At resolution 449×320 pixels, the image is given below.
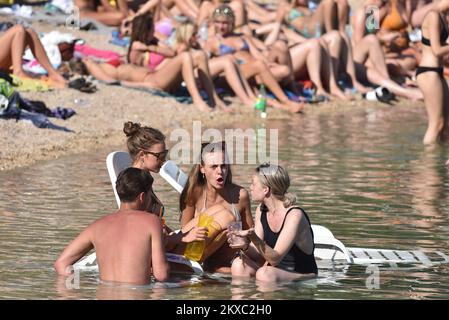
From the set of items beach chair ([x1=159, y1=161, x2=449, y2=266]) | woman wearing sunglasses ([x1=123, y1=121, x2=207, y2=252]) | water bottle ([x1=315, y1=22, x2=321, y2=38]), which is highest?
water bottle ([x1=315, y1=22, x2=321, y2=38])

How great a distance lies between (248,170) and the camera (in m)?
13.4

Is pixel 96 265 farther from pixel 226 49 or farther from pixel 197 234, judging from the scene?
pixel 226 49

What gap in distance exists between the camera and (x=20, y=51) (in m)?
15.8

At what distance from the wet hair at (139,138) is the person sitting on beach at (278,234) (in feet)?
2.53

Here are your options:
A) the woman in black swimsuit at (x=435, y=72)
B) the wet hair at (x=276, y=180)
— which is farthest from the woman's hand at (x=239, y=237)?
the woman in black swimsuit at (x=435, y=72)

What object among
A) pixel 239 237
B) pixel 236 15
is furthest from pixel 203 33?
pixel 239 237

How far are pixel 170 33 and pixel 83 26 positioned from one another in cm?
131

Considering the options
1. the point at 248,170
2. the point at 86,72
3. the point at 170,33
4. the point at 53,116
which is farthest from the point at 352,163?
the point at 170,33

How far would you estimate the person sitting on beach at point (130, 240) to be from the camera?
809 centimetres

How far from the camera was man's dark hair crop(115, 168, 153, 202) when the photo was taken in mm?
8133

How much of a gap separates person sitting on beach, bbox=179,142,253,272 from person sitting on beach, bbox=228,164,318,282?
8.4 inches

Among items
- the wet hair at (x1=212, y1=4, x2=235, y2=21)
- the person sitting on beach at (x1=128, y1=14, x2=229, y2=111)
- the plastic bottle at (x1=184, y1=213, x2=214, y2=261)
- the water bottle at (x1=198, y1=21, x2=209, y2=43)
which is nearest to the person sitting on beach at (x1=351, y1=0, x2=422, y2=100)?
the water bottle at (x1=198, y1=21, x2=209, y2=43)

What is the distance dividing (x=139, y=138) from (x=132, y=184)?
94cm

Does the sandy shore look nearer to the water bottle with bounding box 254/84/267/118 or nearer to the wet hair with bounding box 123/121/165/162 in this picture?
the water bottle with bounding box 254/84/267/118
